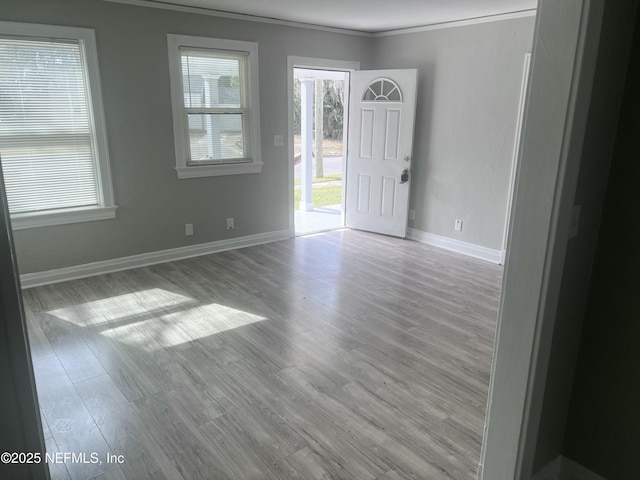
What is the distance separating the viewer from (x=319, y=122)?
10.0m

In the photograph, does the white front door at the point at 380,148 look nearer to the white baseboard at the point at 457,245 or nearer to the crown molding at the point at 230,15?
the white baseboard at the point at 457,245

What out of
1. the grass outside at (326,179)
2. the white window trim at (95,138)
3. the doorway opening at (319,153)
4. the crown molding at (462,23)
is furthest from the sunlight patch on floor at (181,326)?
the grass outside at (326,179)

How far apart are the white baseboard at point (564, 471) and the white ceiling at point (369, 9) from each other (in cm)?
351

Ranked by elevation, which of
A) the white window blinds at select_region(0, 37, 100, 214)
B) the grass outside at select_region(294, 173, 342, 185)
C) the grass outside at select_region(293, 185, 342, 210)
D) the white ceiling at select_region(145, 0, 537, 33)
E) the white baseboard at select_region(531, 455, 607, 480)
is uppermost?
the white ceiling at select_region(145, 0, 537, 33)

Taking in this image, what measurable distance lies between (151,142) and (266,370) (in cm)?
272

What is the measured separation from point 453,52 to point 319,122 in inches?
209

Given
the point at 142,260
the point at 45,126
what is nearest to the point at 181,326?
the point at 142,260

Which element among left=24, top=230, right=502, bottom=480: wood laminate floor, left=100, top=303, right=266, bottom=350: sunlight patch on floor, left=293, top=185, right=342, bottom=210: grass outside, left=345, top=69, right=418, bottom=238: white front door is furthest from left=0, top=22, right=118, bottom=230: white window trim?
left=293, top=185, right=342, bottom=210: grass outside

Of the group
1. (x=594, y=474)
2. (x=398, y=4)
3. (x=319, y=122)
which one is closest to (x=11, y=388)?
(x=594, y=474)

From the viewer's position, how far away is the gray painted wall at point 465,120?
4551mm

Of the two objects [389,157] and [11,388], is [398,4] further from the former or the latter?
[11,388]

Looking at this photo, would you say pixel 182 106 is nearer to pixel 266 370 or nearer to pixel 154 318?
pixel 154 318

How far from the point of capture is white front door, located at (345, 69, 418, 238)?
17.5 ft

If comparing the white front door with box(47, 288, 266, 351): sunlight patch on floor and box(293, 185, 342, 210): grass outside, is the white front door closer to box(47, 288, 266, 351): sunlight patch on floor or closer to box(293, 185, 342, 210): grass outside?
box(293, 185, 342, 210): grass outside
